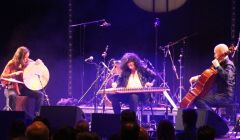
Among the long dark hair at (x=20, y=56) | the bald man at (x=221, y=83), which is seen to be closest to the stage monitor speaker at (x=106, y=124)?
the bald man at (x=221, y=83)

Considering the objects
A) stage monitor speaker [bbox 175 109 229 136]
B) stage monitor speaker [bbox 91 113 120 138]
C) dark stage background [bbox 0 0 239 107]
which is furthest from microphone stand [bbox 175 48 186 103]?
stage monitor speaker [bbox 91 113 120 138]

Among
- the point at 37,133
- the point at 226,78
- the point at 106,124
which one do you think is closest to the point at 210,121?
the point at 226,78

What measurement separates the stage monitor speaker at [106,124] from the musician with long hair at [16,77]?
4.24 m

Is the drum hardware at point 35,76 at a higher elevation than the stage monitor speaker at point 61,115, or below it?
higher

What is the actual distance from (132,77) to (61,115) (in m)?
3.30

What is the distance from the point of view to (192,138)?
21.1 ft

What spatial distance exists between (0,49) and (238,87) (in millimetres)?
6101

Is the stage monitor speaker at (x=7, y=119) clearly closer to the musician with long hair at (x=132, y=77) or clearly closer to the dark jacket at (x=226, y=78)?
the musician with long hair at (x=132, y=77)

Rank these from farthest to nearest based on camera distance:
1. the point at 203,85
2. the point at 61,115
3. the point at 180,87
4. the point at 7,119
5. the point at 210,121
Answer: the point at 180,87
the point at 203,85
the point at 210,121
the point at 61,115
the point at 7,119

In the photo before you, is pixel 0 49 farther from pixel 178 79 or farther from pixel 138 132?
pixel 138 132

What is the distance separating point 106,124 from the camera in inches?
287

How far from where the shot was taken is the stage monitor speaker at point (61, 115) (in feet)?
25.8

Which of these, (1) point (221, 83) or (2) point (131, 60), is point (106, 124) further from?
(2) point (131, 60)

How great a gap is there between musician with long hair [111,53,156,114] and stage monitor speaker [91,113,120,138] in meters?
3.38
